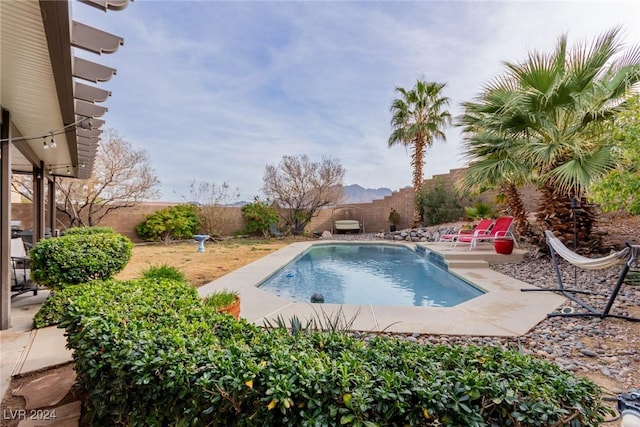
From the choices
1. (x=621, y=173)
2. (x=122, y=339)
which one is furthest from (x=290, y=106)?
(x=122, y=339)

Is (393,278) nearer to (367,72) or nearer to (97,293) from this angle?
(97,293)

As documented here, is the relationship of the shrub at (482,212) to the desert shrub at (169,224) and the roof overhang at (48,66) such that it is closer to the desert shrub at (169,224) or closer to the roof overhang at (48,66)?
the roof overhang at (48,66)

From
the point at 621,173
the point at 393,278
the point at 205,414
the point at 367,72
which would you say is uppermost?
the point at 367,72

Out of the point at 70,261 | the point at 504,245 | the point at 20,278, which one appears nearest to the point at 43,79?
the point at 70,261

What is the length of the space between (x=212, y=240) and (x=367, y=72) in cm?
1039

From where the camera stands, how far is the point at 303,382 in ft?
3.90

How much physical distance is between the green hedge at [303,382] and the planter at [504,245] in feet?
23.8

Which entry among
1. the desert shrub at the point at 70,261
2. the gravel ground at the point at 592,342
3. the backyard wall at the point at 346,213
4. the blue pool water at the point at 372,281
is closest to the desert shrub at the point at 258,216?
the backyard wall at the point at 346,213

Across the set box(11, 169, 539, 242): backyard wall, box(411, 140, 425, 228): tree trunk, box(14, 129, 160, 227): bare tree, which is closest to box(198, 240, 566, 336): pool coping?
box(11, 169, 539, 242): backyard wall

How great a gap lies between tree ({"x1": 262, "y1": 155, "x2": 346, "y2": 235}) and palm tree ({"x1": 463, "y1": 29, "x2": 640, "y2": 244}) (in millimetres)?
9430

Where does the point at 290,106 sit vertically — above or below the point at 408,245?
above

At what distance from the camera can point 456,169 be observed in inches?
592

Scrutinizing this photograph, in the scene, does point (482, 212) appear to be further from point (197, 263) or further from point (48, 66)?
point (48, 66)

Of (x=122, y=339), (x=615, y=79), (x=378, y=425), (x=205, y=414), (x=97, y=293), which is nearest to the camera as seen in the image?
(x=378, y=425)
